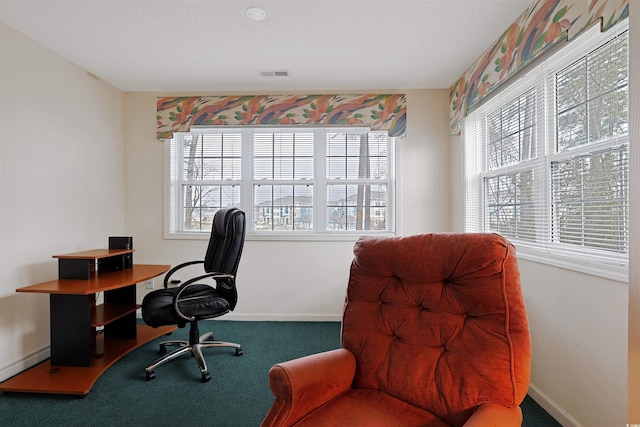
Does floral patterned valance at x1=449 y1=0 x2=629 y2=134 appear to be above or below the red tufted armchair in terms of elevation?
above

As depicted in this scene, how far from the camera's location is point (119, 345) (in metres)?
2.43

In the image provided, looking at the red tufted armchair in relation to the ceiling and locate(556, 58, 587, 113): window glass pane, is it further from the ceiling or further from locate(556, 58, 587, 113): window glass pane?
the ceiling

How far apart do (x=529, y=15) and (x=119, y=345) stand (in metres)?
3.71

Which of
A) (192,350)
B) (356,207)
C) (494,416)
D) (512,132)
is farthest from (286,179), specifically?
(494,416)

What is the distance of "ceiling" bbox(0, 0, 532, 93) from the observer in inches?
75.2

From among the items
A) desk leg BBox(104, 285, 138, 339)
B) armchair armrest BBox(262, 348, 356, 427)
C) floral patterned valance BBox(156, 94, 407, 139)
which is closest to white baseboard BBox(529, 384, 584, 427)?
armchair armrest BBox(262, 348, 356, 427)

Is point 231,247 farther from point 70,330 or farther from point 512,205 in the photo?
point 512,205

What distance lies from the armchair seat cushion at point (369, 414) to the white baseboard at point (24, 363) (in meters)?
2.36

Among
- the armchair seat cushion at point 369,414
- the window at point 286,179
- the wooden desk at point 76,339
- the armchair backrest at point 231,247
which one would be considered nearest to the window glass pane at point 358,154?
the window at point 286,179

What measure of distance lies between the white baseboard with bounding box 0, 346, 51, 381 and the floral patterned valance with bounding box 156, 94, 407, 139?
212cm

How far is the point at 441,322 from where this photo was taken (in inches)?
48.4

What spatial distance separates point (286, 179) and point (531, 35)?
2.32 m

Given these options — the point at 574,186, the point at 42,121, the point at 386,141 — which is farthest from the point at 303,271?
the point at 42,121

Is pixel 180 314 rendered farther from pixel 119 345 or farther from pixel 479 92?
pixel 479 92
